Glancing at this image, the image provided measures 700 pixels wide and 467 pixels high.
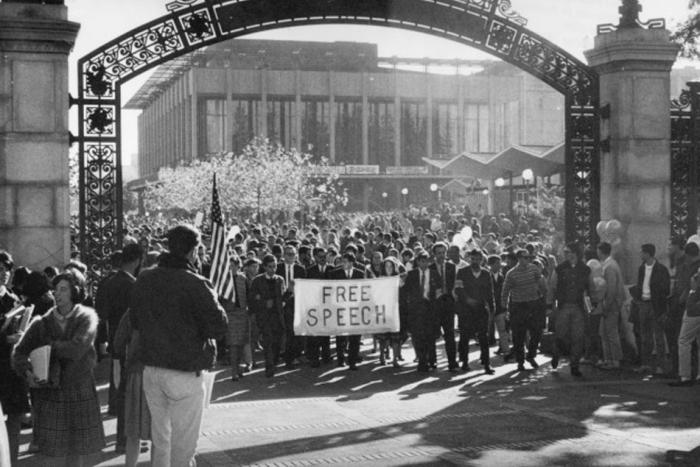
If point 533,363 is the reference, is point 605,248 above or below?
above

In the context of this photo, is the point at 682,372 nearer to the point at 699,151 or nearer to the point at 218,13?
the point at 699,151

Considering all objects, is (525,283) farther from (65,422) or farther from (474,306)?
(65,422)

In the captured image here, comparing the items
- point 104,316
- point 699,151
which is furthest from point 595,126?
point 104,316

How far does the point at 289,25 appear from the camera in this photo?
51.8 ft

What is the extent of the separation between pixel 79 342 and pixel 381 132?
82344 mm

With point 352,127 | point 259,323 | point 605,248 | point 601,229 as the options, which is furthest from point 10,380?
point 352,127

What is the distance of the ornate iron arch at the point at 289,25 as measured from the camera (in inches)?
563

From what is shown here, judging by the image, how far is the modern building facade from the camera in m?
84.9

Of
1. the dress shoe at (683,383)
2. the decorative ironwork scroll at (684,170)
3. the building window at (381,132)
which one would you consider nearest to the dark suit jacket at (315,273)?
the dress shoe at (683,383)

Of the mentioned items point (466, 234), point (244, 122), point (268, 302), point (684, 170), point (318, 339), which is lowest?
point (318, 339)

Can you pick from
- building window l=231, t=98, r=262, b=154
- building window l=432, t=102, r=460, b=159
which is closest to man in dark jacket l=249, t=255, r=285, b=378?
building window l=231, t=98, r=262, b=154

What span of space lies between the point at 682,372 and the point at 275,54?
255ft

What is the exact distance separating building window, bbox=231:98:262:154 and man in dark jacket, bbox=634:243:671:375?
71.6 m

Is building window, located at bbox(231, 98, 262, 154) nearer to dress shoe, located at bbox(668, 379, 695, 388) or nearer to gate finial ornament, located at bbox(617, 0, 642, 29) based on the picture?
Answer: gate finial ornament, located at bbox(617, 0, 642, 29)
